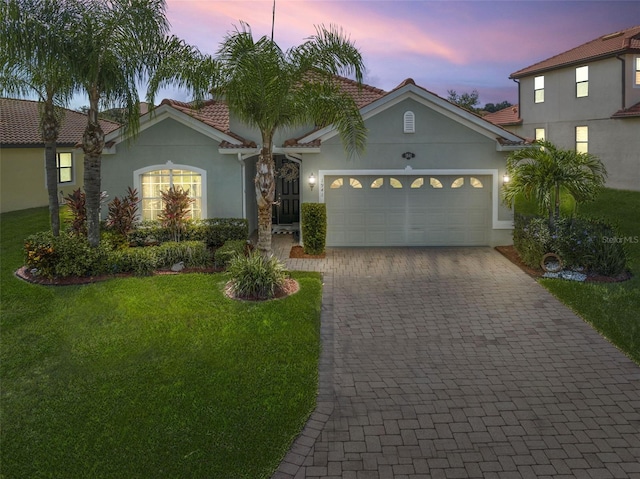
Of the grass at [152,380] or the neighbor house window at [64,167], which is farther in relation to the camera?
the neighbor house window at [64,167]

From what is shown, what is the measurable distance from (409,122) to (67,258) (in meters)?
9.66

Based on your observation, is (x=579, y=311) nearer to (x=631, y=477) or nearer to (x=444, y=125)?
(x=631, y=477)

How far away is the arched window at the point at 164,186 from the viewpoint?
16.0 meters

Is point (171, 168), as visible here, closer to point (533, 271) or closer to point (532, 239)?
point (532, 239)

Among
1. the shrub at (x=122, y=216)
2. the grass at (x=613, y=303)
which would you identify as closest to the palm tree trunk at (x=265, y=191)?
the shrub at (x=122, y=216)

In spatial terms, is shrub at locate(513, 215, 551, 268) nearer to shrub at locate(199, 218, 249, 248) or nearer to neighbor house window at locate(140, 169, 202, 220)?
shrub at locate(199, 218, 249, 248)

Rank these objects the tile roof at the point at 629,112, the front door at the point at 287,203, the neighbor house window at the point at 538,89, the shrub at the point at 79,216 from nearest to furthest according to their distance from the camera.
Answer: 1. the shrub at the point at 79,216
2. the front door at the point at 287,203
3. the tile roof at the point at 629,112
4. the neighbor house window at the point at 538,89

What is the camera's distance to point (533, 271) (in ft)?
44.4

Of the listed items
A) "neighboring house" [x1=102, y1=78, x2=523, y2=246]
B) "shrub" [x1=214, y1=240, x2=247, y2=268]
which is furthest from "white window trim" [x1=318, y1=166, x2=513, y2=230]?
"shrub" [x1=214, y1=240, x2=247, y2=268]

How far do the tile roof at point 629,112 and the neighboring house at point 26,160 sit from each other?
21.8 m

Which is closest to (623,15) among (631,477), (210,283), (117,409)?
(210,283)

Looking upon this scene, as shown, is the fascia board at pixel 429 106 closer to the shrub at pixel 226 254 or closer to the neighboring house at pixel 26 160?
the shrub at pixel 226 254

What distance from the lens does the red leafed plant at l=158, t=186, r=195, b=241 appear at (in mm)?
14711

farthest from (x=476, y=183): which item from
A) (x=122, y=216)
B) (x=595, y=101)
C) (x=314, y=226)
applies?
(x=595, y=101)
